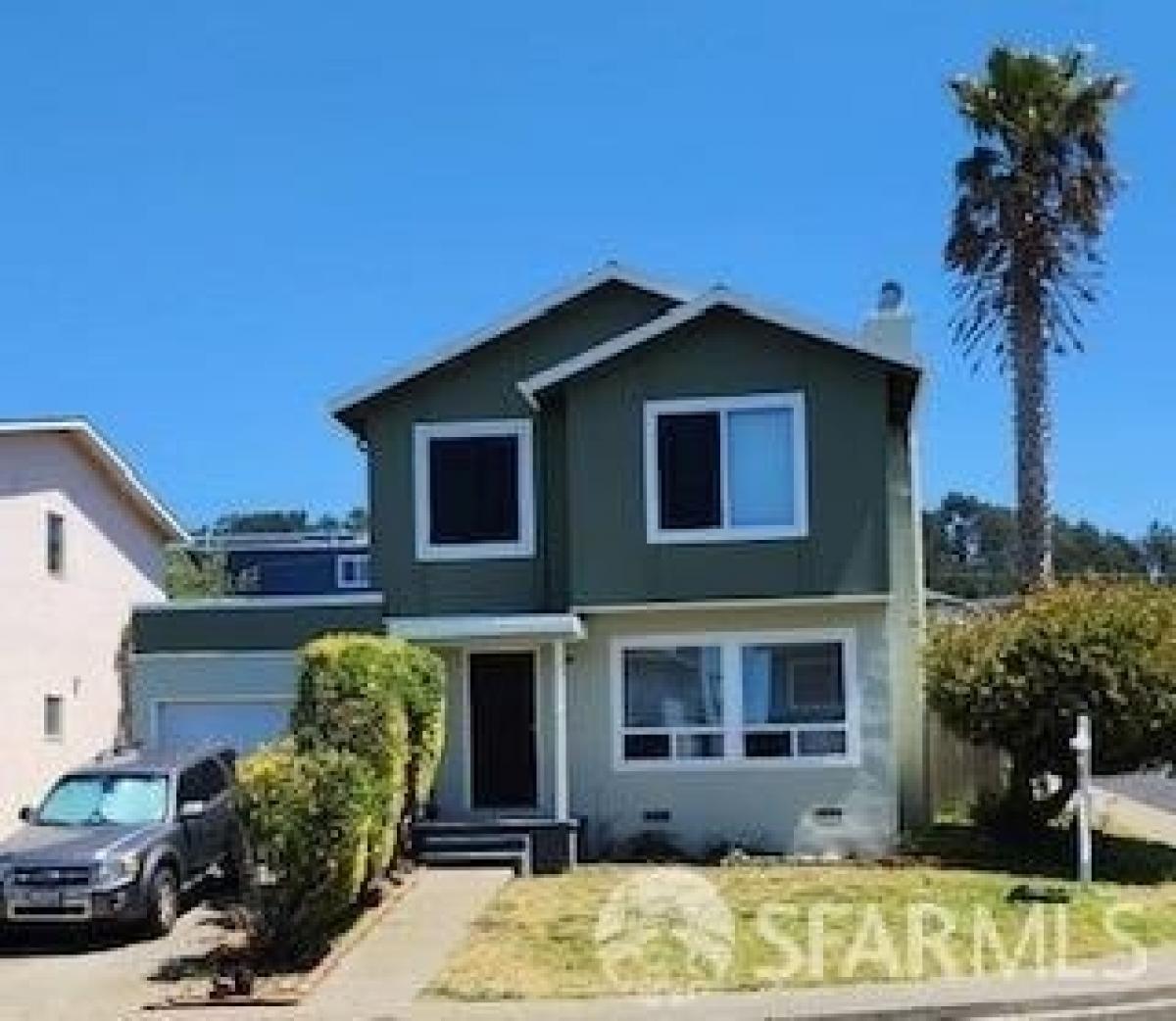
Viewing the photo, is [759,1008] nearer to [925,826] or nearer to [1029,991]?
[1029,991]

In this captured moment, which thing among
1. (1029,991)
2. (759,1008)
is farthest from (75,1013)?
(1029,991)

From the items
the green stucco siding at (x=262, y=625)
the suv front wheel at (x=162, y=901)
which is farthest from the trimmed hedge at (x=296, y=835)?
the green stucco siding at (x=262, y=625)

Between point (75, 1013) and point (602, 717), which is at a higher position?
point (602, 717)

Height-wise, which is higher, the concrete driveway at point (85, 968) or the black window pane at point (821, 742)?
the black window pane at point (821, 742)

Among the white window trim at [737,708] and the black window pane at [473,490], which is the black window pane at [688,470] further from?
the black window pane at [473,490]

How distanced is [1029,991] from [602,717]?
11.5m

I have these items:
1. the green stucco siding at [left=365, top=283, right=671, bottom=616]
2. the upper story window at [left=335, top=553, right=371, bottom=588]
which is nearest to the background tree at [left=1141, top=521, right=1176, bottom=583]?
the upper story window at [left=335, top=553, right=371, bottom=588]

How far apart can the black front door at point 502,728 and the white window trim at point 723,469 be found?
9.23 ft

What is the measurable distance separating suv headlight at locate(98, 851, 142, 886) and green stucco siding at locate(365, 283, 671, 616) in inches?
336

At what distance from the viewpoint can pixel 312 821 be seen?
17844 millimetres

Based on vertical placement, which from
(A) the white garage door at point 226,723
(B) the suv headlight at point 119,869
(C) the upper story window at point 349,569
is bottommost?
(B) the suv headlight at point 119,869

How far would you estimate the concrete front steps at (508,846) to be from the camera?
977 inches

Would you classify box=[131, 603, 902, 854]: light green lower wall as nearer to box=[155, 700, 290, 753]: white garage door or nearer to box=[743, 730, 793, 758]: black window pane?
box=[743, 730, 793, 758]: black window pane

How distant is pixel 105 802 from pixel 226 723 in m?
6.66
